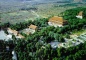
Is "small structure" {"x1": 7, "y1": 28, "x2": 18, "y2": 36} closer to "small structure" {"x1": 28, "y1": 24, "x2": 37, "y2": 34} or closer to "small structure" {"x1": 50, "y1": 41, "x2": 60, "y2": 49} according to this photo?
"small structure" {"x1": 28, "y1": 24, "x2": 37, "y2": 34}

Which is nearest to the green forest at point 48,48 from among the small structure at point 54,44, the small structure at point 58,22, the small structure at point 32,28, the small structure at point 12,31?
the small structure at point 54,44

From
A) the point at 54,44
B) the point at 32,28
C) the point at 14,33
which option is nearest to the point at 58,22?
the point at 32,28

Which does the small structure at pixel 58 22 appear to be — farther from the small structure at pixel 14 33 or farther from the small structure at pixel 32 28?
the small structure at pixel 14 33

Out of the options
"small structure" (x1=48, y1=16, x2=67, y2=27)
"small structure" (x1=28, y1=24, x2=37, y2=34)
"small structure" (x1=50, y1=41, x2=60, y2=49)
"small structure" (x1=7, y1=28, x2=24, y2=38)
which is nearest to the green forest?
"small structure" (x1=50, y1=41, x2=60, y2=49)

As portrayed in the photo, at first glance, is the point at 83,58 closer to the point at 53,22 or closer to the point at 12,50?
the point at 12,50

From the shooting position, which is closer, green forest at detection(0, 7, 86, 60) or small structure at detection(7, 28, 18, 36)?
green forest at detection(0, 7, 86, 60)

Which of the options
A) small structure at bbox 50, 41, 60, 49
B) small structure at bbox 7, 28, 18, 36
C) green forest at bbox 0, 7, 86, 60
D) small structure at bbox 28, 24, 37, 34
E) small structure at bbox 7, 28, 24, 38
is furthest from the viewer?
small structure at bbox 28, 24, 37, 34

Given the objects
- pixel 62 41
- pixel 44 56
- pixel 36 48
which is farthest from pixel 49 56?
pixel 62 41

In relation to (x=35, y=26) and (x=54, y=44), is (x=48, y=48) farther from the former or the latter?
(x=35, y=26)

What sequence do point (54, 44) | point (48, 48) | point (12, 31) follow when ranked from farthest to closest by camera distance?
point (12, 31), point (54, 44), point (48, 48)

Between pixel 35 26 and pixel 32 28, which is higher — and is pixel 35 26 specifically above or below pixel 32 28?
above

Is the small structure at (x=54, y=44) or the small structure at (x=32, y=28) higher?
the small structure at (x=32, y=28)
